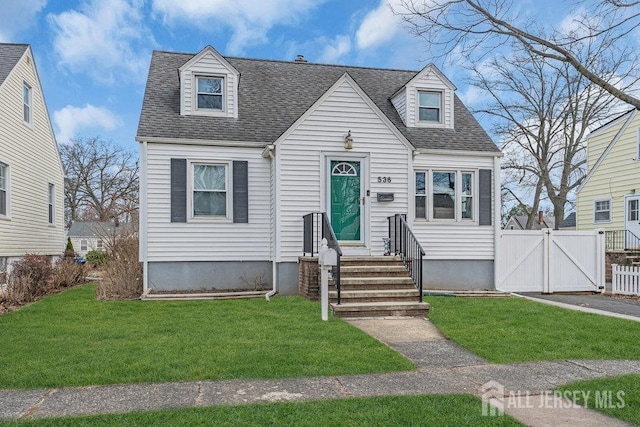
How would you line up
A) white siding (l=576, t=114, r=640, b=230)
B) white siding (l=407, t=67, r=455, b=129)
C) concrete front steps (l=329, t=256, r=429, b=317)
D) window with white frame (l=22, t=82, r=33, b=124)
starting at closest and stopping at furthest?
1. concrete front steps (l=329, t=256, r=429, b=317)
2. white siding (l=407, t=67, r=455, b=129)
3. window with white frame (l=22, t=82, r=33, b=124)
4. white siding (l=576, t=114, r=640, b=230)

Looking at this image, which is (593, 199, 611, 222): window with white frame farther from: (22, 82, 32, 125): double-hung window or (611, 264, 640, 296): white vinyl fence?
(22, 82, 32, 125): double-hung window

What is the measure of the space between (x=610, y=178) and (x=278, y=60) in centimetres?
1464

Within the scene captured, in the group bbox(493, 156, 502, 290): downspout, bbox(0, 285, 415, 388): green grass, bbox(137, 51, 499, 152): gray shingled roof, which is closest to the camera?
bbox(0, 285, 415, 388): green grass

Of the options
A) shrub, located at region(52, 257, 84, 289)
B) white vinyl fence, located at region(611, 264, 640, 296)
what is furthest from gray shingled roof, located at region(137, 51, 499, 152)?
shrub, located at region(52, 257, 84, 289)

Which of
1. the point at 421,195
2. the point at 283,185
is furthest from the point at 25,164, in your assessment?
the point at 421,195

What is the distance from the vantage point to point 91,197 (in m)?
39.1

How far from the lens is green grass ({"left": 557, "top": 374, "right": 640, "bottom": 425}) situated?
12.8 feet

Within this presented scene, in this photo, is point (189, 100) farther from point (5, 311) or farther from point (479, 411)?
point (479, 411)

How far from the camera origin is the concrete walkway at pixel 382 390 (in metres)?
3.95

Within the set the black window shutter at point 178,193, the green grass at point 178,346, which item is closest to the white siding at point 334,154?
the black window shutter at point 178,193

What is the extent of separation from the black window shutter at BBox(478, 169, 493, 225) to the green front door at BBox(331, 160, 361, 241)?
362cm

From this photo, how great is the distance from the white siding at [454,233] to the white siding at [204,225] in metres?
4.06

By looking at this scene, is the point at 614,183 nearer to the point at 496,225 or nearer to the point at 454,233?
the point at 496,225

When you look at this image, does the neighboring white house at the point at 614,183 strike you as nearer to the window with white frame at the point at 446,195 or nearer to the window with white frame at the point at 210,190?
the window with white frame at the point at 446,195
